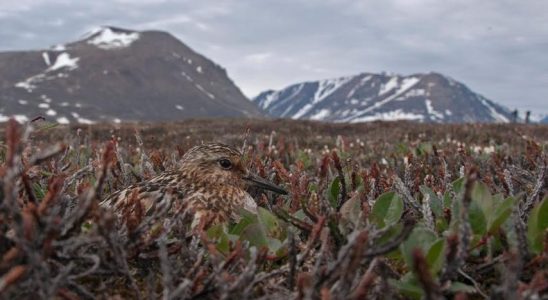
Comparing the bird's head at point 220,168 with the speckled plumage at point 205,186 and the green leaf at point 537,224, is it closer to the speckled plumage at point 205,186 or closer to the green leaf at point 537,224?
the speckled plumage at point 205,186

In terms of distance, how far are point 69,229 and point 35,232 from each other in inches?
6.6

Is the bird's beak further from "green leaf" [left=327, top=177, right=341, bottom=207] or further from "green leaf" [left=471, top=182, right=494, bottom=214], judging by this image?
"green leaf" [left=471, top=182, right=494, bottom=214]

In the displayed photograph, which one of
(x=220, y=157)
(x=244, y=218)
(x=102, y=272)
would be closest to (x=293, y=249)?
(x=102, y=272)

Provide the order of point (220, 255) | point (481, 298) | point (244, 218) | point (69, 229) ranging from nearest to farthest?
1. point (69, 229)
2. point (481, 298)
3. point (220, 255)
4. point (244, 218)

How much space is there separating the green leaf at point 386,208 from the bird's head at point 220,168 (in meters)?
1.63

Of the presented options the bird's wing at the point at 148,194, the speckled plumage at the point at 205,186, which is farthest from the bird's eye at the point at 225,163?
the bird's wing at the point at 148,194

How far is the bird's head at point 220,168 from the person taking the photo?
4363mm

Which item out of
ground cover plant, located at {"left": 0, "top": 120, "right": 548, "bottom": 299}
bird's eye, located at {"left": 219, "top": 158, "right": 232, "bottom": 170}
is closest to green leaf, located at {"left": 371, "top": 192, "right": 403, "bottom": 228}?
ground cover plant, located at {"left": 0, "top": 120, "right": 548, "bottom": 299}

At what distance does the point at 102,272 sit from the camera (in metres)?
2.26

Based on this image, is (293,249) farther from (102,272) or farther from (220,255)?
(102,272)

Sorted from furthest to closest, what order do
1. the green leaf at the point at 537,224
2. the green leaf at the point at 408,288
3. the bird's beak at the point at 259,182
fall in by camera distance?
the bird's beak at the point at 259,182
the green leaf at the point at 537,224
the green leaf at the point at 408,288

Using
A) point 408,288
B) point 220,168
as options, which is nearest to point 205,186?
point 220,168

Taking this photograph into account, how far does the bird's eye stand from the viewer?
4652mm

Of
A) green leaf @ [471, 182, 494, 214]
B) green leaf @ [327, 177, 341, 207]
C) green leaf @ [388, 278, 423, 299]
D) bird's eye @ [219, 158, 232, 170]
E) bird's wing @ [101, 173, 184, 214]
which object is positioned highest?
green leaf @ [471, 182, 494, 214]
